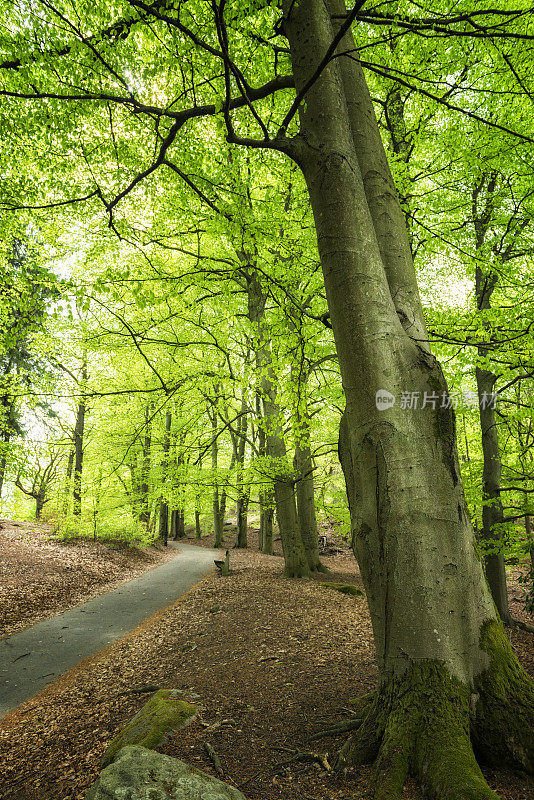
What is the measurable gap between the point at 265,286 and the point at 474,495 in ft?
16.5

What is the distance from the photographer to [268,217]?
5754mm

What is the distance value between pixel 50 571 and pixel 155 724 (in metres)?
8.94

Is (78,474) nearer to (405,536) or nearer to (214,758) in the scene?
(214,758)

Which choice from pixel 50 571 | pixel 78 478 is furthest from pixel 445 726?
pixel 78 478

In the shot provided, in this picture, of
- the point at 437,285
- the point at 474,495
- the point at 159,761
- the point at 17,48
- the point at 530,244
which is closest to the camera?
the point at 159,761

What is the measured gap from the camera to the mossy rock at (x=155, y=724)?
107 inches

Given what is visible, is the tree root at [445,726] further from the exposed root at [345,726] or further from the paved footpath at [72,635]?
the paved footpath at [72,635]

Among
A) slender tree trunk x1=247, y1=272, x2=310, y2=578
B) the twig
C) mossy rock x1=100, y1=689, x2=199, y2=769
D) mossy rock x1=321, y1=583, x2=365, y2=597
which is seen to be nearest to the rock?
the twig

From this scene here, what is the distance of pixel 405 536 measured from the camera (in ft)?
7.04

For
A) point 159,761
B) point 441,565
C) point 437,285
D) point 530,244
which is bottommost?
point 159,761

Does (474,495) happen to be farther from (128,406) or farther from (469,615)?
(128,406)

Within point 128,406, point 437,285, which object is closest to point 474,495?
point 437,285

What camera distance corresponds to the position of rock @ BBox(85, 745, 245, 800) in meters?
1.84

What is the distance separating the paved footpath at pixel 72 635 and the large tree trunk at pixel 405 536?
15.4 ft
